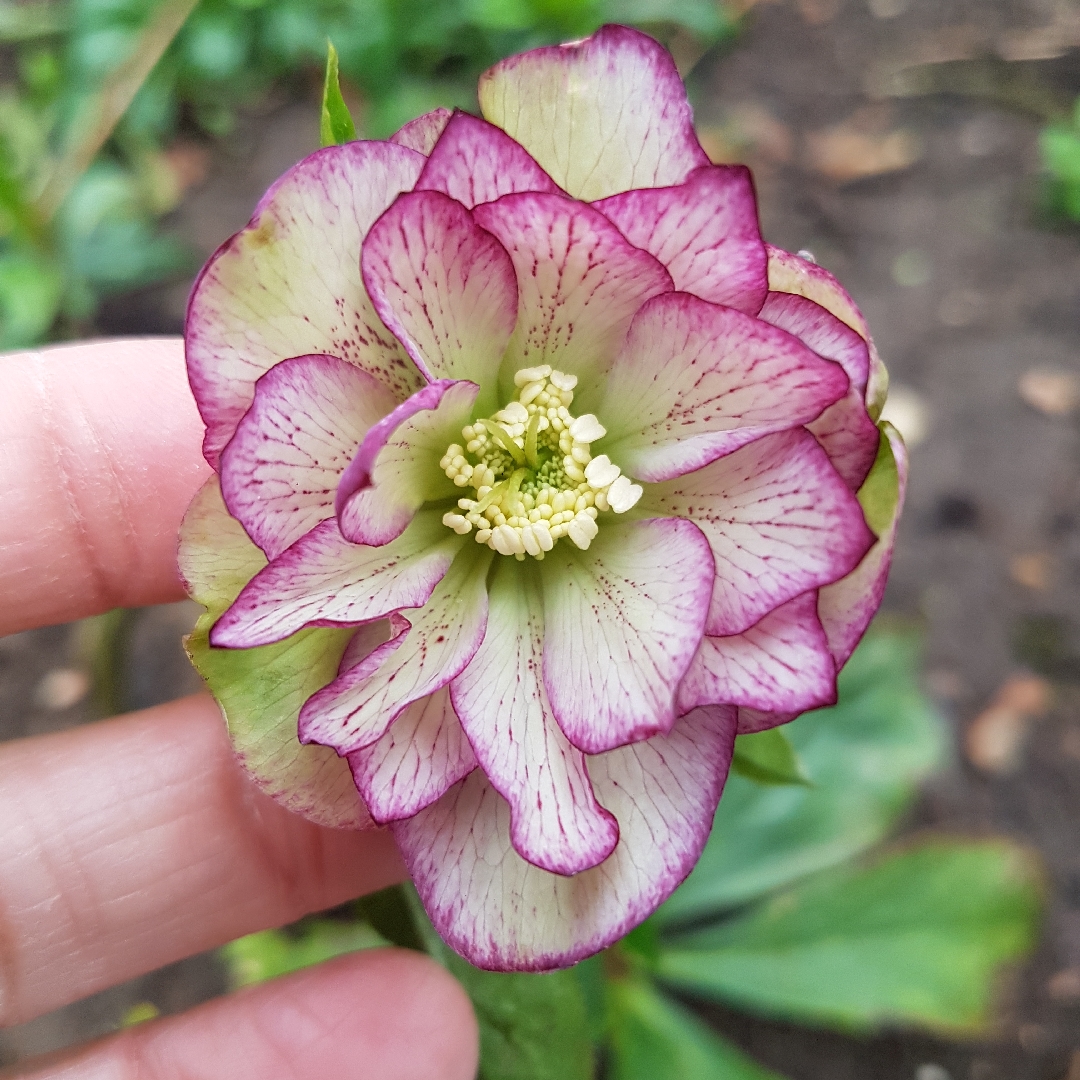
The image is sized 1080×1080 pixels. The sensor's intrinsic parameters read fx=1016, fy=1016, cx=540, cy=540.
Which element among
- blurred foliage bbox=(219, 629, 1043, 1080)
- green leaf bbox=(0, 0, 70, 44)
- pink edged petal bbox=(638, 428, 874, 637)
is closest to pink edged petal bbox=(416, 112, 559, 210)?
pink edged petal bbox=(638, 428, 874, 637)

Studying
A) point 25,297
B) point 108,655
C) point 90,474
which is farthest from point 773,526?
point 25,297

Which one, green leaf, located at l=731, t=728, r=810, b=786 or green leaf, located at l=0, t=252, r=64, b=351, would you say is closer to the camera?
green leaf, located at l=731, t=728, r=810, b=786

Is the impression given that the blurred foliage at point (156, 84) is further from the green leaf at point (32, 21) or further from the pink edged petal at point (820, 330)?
the pink edged petal at point (820, 330)

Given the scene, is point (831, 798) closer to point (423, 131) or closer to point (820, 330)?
point (820, 330)

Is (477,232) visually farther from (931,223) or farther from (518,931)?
(931,223)

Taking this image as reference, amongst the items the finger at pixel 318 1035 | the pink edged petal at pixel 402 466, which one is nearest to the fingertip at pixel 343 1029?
the finger at pixel 318 1035

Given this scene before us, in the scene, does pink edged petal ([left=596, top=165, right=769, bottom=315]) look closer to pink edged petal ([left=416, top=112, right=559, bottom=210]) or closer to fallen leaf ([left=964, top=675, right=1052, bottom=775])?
pink edged petal ([left=416, top=112, right=559, bottom=210])

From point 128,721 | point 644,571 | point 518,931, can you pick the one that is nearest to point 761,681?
point 644,571
